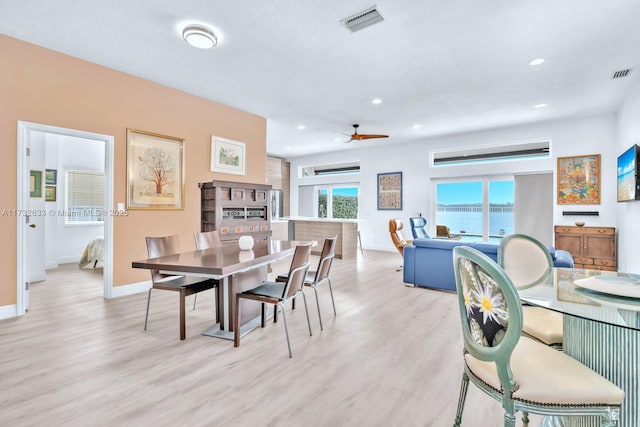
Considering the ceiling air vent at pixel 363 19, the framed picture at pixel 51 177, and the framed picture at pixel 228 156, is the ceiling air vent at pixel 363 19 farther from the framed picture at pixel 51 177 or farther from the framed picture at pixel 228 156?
the framed picture at pixel 51 177

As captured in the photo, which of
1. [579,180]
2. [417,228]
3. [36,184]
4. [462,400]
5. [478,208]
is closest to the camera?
[462,400]

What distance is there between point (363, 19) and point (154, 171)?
10.8 feet

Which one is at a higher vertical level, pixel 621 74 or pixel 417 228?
pixel 621 74

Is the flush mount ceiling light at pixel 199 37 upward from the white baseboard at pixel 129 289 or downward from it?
upward

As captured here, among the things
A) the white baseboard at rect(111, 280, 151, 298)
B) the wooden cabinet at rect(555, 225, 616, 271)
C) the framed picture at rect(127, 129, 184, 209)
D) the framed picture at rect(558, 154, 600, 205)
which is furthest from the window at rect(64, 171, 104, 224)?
the framed picture at rect(558, 154, 600, 205)

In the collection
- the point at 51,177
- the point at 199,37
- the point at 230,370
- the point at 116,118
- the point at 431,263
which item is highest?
the point at 199,37

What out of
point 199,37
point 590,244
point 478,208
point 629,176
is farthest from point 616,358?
point 478,208

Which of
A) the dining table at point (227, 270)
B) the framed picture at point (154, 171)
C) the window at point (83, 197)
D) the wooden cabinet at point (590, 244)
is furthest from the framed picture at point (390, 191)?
the window at point (83, 197)

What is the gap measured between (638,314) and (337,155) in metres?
8.31

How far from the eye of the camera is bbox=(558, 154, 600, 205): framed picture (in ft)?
18.5

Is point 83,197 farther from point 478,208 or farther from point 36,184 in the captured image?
point 478,208

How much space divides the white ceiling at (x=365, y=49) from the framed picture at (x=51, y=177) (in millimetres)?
3651

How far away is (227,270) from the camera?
7.14ft

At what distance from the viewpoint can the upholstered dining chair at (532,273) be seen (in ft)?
5.32
